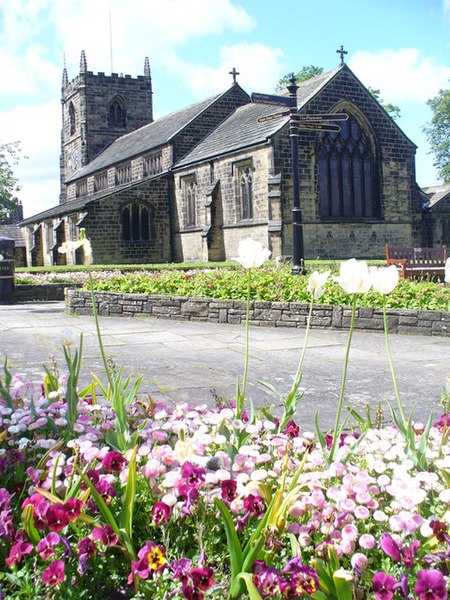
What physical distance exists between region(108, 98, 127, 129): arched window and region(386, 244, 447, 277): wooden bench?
124 feet

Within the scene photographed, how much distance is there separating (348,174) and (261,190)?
4.42 m

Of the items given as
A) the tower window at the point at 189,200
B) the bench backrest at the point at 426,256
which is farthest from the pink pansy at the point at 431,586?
the tower window at the point at 189,200

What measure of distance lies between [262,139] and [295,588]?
85.9 feet

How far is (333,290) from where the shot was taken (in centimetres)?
1052

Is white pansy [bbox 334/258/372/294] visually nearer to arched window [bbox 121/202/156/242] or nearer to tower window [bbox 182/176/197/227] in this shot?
tower window [bbox 182/176/197/227]

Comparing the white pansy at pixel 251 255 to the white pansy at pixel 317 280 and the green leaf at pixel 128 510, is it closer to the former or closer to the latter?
the white pansy at pixel 317 280

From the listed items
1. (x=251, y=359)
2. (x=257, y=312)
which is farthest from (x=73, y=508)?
(x=257, y=312)

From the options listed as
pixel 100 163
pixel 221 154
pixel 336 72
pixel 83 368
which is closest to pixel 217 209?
pixel 221 154

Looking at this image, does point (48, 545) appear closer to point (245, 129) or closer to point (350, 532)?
point (350, 532)

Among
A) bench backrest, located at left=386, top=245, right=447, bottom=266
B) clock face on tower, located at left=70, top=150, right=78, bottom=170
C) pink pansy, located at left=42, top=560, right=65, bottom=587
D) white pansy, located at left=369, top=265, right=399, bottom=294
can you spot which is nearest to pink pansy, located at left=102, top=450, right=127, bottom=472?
pink pansy, located at left=42, top=560, right=65, bottom=587

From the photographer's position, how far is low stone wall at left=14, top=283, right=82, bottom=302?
57.3ft

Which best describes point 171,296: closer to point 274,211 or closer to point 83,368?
point 83,368

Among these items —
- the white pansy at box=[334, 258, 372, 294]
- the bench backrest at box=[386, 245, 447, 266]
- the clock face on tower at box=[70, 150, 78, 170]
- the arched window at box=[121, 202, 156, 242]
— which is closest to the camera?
the white pansy at box=[334, 258, 372, 294]

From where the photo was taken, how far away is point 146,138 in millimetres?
41750
